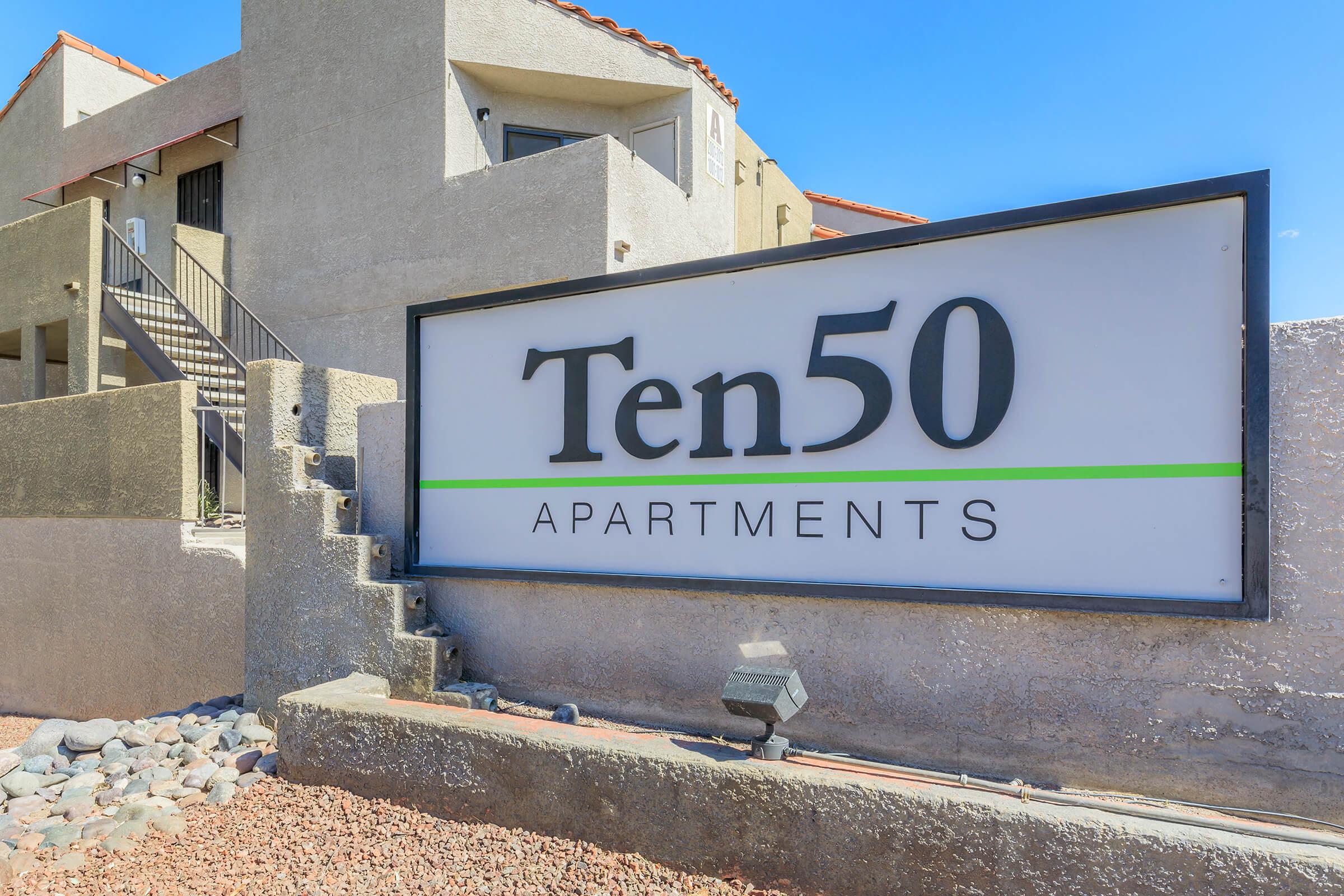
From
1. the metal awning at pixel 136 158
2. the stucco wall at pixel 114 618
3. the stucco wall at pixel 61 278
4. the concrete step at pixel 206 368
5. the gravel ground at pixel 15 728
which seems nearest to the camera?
the stucco wall at pixel 114 618

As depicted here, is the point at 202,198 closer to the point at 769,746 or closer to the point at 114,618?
the point at 114,618

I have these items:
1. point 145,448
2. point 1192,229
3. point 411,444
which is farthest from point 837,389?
point 145,448

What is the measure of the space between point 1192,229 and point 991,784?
2.29 m

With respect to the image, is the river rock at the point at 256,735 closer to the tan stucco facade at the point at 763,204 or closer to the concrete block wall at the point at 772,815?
the concrete block wall at the point at 772,815

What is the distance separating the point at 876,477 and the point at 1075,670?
1.14 meters

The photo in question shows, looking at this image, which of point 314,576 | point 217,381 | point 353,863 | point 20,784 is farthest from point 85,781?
point 217,381

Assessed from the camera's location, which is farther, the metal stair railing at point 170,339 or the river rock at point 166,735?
the metal stair railing at point 170,339

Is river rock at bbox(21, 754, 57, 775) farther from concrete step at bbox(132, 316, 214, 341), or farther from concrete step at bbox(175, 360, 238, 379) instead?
concrete step at bbox(132, 316, 214, 341)

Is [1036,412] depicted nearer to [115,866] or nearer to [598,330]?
[598,330]

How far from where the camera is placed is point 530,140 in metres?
10.6

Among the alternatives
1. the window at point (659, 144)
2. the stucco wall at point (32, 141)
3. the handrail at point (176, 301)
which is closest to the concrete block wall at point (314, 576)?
the handrail at point (176, 301)

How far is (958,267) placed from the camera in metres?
3.65

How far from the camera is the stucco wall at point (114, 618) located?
611cm

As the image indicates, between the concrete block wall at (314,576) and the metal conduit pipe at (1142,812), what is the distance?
8.50ft
